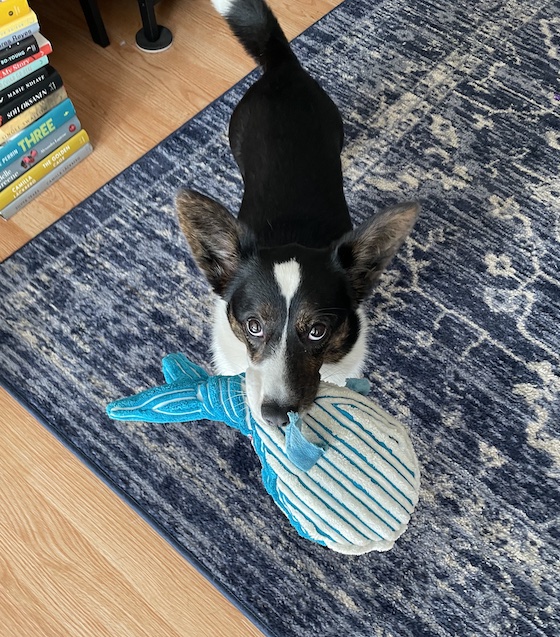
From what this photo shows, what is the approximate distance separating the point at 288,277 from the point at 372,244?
0.66ft

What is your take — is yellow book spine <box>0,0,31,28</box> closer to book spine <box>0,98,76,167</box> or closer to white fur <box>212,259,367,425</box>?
book spine <box>0,98,76,167</box>

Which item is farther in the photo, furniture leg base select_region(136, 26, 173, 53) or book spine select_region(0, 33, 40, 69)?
furniture leg base select_region(136, 26, 173, 53)

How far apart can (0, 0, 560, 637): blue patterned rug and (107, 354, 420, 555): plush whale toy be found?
17.2 inches

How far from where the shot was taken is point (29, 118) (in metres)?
1.92

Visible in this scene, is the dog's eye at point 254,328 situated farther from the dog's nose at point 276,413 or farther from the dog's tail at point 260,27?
the dog's tail at point 260,27

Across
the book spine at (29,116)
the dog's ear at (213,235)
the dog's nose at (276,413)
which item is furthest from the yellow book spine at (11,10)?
the dog's nose at (276,413)

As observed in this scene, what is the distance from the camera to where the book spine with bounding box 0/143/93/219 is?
6.57ft

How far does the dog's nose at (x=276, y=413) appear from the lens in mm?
1141

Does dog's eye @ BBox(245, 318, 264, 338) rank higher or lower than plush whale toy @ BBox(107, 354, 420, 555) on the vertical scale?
higher

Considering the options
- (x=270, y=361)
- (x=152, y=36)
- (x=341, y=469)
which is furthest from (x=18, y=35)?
(x=341, y=469)

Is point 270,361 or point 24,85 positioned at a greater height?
point 24,85

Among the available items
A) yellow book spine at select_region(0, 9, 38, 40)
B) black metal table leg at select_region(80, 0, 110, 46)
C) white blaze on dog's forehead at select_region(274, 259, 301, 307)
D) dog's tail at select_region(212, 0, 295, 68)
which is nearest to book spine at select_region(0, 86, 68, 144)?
yellow book spine at select_region(0, 9, 38, 40)

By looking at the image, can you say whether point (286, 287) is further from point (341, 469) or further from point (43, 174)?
point (43, 174)

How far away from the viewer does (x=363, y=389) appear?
1.32 metres
